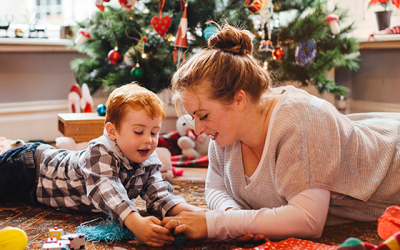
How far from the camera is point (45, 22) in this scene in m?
2.84

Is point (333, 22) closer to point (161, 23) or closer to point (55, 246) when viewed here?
point (161, 23)

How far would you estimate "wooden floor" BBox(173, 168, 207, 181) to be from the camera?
1832mm

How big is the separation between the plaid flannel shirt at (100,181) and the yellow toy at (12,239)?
0.75 ft

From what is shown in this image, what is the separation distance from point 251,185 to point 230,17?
4.16 ft

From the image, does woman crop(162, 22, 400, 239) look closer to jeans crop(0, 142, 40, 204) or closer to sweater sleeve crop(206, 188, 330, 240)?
sweater sleeve crop(206, 188, 330, 240)

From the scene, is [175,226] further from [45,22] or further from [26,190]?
[45,22]

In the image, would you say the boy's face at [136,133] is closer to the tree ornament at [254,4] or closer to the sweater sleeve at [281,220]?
the sweater sleeve at [281,220]

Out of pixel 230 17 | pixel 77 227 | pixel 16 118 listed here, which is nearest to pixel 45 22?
pixel 16 118

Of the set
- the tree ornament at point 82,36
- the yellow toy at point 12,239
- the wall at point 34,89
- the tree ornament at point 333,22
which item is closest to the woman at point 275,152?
the yellow toy at point 12,239

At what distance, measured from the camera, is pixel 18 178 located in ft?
4.56

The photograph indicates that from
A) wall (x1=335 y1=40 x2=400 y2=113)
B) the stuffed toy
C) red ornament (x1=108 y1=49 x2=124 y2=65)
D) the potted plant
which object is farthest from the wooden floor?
the potted plant

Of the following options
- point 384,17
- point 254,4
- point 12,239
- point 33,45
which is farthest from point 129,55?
point 384,17

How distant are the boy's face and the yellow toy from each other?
381mm

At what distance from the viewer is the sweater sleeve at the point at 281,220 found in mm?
958
